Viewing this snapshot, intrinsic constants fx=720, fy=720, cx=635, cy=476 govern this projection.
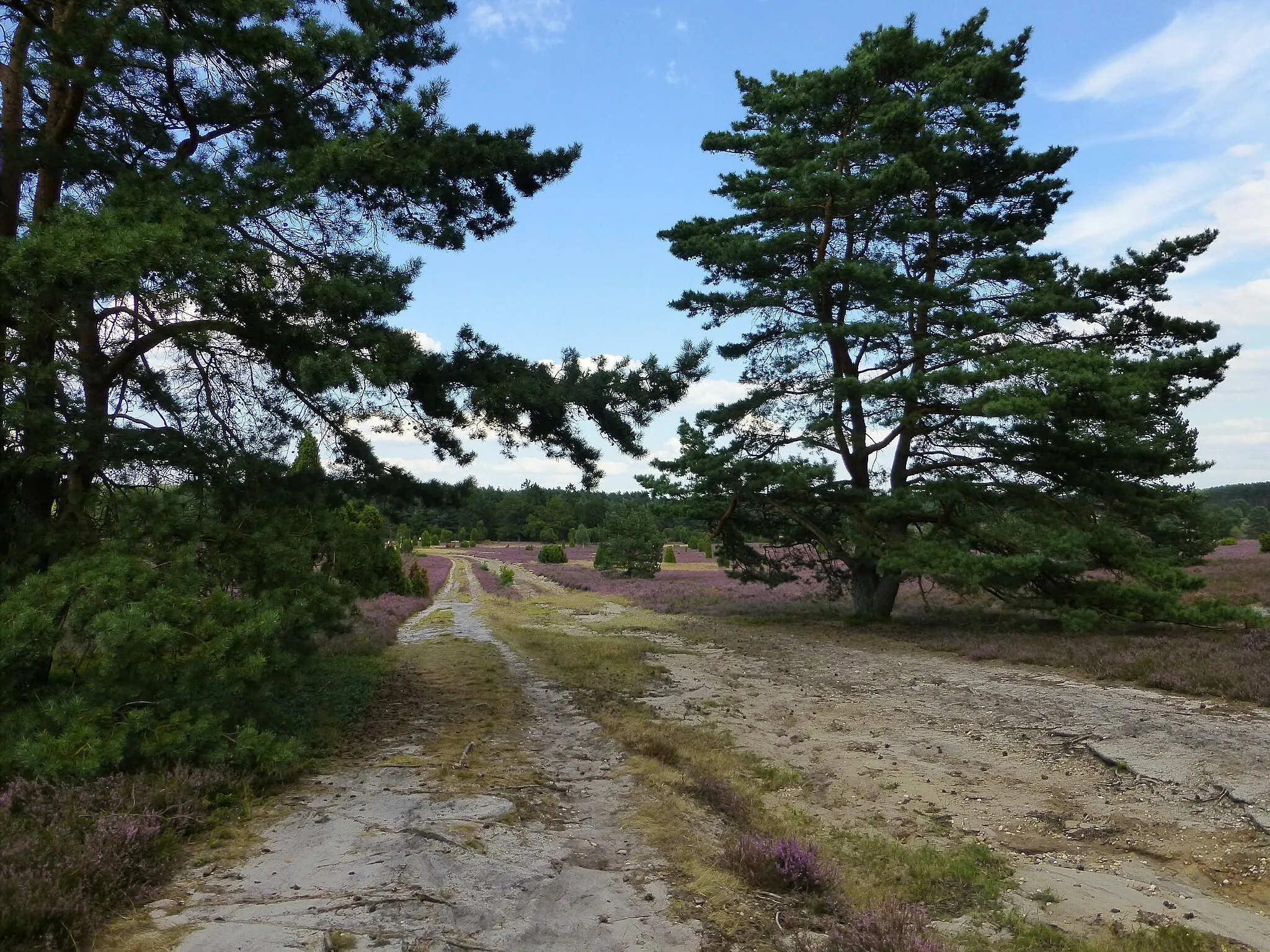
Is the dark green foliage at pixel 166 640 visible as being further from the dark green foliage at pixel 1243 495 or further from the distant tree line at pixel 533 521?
the dark green foliage at pixel 1243 495

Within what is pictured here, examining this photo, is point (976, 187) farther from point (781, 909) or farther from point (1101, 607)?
point (781, 909)

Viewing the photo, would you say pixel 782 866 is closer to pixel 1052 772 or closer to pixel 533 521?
pixel 1052 772

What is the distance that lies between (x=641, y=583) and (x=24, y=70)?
3023 centimetres

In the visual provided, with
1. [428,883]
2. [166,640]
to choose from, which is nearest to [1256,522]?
[428,883]

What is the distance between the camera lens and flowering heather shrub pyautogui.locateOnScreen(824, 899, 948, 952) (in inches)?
124

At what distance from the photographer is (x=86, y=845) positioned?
3.79 m

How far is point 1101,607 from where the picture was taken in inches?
551

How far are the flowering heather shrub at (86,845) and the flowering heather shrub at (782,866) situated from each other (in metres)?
3.14

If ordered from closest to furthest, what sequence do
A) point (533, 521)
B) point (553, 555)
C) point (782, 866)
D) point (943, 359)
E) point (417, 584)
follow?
point (782, 866), point (943, 359), point (417, 584), point (553, 555), point (533, 521)

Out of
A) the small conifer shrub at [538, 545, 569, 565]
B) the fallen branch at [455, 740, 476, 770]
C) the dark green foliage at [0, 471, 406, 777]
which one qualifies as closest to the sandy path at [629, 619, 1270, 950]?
the fallen branch at [455, 740, 476, 770]

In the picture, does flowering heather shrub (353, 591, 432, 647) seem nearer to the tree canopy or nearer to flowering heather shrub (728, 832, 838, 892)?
the tree canopy

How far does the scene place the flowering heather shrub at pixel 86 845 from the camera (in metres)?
3.21

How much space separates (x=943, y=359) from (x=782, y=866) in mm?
13683

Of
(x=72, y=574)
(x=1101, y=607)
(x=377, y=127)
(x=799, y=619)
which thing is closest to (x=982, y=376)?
(x=1101, y=607)
